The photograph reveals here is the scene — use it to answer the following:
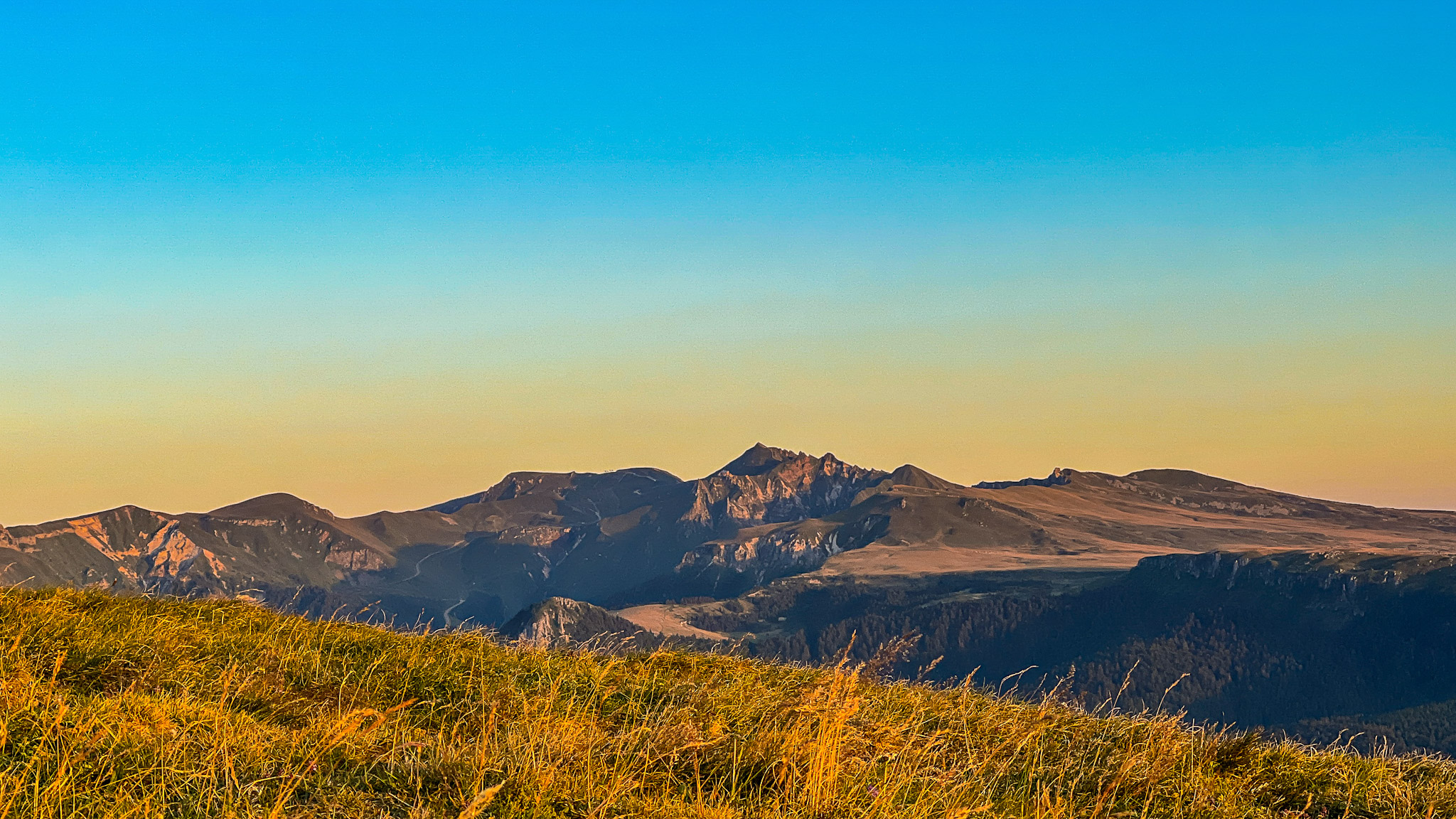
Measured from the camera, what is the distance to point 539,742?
27.2 feet

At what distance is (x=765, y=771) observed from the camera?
8500mm

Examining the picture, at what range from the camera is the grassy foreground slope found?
24.4 ft

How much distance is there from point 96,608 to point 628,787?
9.64 metres

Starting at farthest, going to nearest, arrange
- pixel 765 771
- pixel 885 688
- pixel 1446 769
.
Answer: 1. pixel 885 688
2. pixel 1446 769
3. pixel 765 771

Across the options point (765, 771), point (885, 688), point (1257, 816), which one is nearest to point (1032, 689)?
point (885, 688)

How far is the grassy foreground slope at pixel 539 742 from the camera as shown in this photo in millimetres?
7441

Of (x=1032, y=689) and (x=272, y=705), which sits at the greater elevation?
(x=272, y=705)

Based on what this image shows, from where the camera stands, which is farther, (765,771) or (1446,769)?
(1446,769)

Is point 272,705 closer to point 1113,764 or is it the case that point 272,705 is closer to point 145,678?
point 145,678

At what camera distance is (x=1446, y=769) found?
12.1m

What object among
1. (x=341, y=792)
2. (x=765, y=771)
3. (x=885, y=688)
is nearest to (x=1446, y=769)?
(x=885, y=688)

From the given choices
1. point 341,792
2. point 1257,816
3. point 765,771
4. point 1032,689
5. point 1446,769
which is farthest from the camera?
point 1032,689

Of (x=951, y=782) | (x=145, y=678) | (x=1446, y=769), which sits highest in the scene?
(x=145, y=678)

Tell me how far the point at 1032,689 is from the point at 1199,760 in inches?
155
